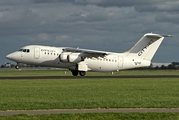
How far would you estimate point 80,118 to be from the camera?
17.0 meters

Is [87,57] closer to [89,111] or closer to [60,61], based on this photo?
[60,61]

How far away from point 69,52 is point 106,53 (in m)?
4.84

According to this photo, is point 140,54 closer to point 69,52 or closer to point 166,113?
point 69,52

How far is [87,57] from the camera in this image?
61.2 metres

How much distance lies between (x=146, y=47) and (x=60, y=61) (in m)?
13.0

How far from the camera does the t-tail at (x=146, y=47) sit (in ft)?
211

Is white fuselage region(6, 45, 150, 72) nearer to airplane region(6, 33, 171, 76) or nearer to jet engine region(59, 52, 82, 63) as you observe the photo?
airplane region(6, 33, 171, 76)

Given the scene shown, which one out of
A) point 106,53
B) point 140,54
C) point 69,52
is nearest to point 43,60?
point 69,52

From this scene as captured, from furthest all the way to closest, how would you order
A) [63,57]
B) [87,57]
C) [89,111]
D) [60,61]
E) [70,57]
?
[87,57]
[60,61]
[70,57]
[63,57]
[89,111]

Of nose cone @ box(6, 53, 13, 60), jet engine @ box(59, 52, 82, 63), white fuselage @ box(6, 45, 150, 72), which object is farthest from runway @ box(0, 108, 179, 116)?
nose cone @ box(6, 53, 13, 60)

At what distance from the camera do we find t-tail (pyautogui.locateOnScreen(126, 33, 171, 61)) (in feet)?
211

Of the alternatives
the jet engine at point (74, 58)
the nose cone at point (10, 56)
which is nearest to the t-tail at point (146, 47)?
the jet engine at point (74, 58)

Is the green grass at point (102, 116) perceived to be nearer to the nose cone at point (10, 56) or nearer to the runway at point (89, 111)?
the runway at point (89, 111)

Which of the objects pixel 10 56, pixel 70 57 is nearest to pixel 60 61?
pixel 70 57
